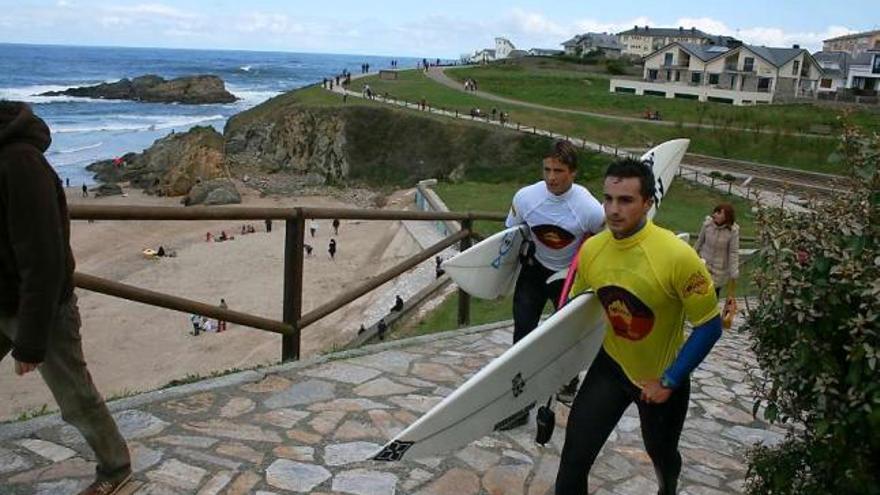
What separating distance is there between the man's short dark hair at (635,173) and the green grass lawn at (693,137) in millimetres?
34236

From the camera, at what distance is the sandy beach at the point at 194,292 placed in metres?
15.6

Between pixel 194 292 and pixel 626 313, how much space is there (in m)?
21.0

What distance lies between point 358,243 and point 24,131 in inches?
986

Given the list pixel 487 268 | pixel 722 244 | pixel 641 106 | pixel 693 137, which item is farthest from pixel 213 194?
pixel 487 268

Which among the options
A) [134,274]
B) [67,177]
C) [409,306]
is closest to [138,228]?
[134,274]

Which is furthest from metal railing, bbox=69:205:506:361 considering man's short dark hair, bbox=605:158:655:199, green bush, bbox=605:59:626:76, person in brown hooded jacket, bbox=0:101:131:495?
green bush, bbox=605:59:626:76

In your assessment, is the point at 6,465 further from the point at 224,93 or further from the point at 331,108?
the point at 224,93

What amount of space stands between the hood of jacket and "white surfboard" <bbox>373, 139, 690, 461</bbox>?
6.33 ft

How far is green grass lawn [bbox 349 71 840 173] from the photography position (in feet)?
123

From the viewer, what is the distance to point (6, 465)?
387cm

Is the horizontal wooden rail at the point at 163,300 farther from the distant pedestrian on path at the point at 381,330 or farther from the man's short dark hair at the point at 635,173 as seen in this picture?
the distant pedestrian on path at the point at 381,330

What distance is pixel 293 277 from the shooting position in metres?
5.66

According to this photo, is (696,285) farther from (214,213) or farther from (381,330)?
(381,330)

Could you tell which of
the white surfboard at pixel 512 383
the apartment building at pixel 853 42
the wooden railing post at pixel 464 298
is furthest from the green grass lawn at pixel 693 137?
the apartment building at pixel 853 42
